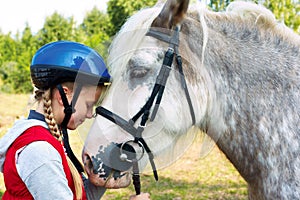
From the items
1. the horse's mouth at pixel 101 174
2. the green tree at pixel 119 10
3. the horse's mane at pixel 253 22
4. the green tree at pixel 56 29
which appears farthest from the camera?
the green tree at pixel 56 29

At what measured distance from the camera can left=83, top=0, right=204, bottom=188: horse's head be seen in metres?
2.20

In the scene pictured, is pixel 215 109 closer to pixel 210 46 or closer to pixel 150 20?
pixel 210 46

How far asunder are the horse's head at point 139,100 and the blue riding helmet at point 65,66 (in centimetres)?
24

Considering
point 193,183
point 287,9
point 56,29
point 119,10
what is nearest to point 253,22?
point 287,9

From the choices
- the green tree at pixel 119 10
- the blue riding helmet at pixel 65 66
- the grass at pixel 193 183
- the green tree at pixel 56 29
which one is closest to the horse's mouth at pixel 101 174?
the blue riding helmet at pixel 65 66

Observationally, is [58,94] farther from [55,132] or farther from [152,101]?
[152,101]

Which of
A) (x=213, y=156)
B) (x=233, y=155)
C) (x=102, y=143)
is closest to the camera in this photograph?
(x=102, y=143)

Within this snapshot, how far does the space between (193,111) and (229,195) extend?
5.08 meters

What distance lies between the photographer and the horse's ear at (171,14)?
221cm

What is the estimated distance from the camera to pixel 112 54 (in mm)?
2369

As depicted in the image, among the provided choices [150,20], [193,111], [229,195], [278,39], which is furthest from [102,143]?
[229,195]

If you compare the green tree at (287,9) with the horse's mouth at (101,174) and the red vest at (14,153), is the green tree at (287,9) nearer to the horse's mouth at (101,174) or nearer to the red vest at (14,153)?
the horse's mouth at (101,174)

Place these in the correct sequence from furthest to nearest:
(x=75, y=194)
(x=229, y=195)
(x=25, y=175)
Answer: (x=229, y=195) < (x=75, y=194) < (x=25, y=175)

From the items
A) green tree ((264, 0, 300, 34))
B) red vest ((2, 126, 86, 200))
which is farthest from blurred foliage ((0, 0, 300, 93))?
red vest ((2, 126, 86, 200))
